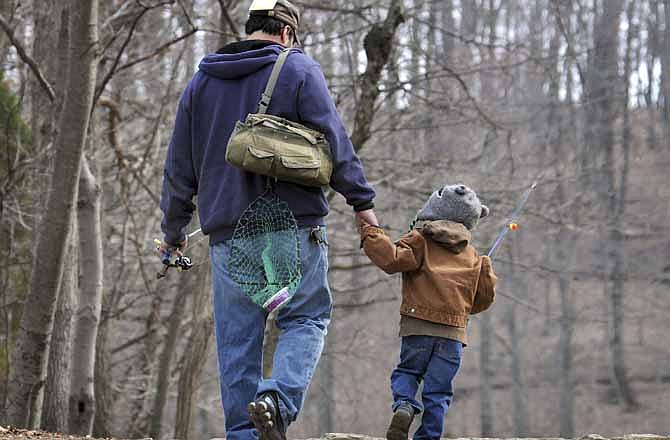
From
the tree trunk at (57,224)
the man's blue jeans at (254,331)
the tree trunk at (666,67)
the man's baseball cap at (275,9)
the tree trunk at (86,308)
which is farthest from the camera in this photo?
the tree trunk at (666,67)

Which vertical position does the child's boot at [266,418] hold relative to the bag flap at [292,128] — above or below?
below

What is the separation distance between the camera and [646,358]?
76.6ft

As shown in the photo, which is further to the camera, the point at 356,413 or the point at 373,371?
the point at 373,371

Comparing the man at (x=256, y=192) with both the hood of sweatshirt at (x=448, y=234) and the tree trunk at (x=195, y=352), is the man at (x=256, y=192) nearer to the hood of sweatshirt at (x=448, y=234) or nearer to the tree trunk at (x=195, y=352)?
the hood of sweatshirt at (x=448, y=234)

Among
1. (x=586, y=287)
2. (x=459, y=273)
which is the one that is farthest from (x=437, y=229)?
(x=586, y=287)

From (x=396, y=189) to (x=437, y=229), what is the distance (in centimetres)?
699

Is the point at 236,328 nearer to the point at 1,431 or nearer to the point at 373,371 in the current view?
the point at 1,431

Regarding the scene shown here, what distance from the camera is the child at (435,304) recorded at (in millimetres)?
4168

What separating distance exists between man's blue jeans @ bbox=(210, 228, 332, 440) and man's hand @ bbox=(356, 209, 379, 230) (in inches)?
10.5

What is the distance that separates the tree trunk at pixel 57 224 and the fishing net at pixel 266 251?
2.21 meters

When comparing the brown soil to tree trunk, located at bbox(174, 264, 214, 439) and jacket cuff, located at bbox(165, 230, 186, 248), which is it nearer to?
jacket cuff, located at bbox(165, 230, 186, 248)

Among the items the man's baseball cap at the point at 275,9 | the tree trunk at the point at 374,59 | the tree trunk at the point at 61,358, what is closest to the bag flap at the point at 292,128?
the man's baseball cap at the point at 275,9

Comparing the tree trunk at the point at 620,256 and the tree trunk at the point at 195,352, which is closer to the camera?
the tree trunk at the point at 195,352

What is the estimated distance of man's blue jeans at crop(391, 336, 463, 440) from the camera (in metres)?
4.15
